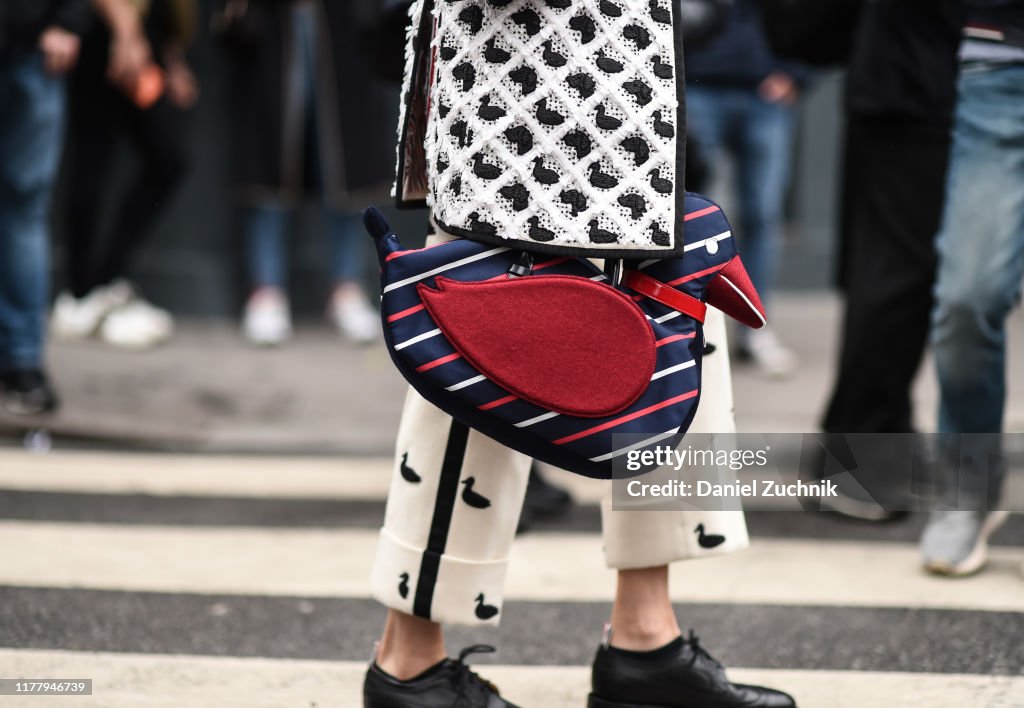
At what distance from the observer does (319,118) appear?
243 inches

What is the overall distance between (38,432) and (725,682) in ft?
9.84

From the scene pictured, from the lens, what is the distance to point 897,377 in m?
3.57

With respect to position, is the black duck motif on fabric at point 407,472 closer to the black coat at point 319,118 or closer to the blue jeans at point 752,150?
the blue jeans at point 752,150

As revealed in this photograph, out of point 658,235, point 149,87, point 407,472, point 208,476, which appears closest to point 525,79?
point 658,235

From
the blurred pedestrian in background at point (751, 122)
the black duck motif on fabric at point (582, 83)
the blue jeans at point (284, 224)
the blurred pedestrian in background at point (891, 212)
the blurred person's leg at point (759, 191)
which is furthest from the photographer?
the blue jeans at point (284, 224)

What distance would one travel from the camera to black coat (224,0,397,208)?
609 cm

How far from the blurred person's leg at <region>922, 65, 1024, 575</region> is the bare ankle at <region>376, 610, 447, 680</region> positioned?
1436 millimetres

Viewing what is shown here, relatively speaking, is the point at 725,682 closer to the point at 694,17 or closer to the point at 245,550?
the point at 245,550

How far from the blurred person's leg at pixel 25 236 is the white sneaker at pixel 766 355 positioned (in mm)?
2695

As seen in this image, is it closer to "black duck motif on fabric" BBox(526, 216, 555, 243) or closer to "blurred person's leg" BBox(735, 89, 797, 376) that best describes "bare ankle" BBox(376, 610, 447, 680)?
"black duck motif on fabric" BBox(526, 216, 555, 243)

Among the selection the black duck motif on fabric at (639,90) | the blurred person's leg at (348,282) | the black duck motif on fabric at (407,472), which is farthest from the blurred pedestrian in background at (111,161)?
the black duck motif on fabric at (639,90)

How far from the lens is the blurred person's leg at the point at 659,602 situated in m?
2.13

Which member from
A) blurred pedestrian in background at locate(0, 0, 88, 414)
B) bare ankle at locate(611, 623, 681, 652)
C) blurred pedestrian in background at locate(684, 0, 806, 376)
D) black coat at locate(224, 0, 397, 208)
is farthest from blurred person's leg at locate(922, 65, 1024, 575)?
black coat at locate(224, 0, 397, 208)

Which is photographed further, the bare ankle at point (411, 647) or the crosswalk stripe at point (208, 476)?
the crosswalk stripe at point (208, 476)
